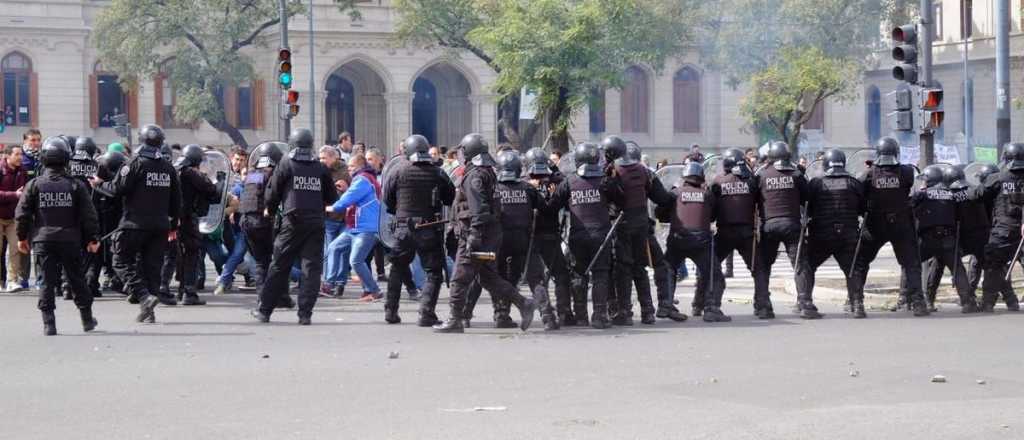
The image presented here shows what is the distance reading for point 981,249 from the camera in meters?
15.1

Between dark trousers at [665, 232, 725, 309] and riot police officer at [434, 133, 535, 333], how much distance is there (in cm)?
185

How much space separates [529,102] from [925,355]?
71.8 feet

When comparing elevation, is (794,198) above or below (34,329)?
above

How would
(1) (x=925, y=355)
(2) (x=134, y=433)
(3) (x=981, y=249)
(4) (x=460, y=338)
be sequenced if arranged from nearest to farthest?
(2) (x=134, y=433) → (1) (x=925, y=355) → (4) (x=460, y=338) → (3) (x=981, y=249)

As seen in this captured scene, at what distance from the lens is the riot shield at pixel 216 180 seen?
55.6ft

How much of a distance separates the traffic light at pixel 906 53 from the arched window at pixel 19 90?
120 feet

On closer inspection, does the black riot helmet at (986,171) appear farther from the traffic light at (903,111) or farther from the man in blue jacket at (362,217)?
the man in blue jacket at (362,217)

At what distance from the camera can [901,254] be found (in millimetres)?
14539

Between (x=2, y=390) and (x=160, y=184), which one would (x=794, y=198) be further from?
(x=2, y=390)

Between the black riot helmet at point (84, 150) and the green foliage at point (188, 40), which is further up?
the green foliage at point (188, 40)

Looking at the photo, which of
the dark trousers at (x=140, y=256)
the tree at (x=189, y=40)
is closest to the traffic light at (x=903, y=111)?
the dark trousers at (x=140, y=256)

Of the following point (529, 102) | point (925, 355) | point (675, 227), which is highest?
point (529, 102)

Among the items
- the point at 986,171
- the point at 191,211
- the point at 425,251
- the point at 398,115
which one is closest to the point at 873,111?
the point at 398,115

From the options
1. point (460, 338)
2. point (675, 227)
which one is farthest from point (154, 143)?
point (675, 227)
